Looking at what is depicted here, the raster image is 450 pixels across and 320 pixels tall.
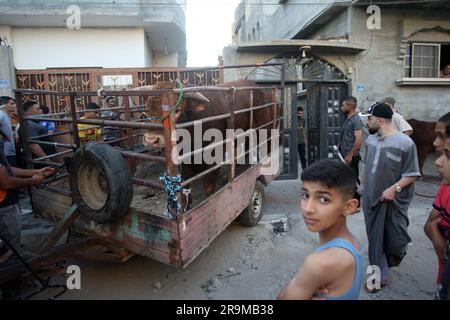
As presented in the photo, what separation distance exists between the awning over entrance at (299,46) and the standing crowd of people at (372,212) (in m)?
3.83

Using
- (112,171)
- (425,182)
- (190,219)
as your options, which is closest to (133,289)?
(190,219)

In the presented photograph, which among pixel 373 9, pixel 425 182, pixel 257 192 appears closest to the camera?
pixel 257 192

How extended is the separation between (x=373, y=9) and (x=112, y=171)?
8.28 m

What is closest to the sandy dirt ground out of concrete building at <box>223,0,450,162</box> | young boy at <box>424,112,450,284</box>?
young boy at <box>424,112,450,284</box>

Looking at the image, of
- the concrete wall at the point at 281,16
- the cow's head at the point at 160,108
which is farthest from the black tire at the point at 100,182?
the concrete wall at the point at 281,16

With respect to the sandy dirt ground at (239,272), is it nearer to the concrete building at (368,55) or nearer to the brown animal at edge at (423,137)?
the concrete building at (368,55)

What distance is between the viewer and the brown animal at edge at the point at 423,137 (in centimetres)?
816

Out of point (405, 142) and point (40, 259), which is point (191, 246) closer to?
point (40, 259)

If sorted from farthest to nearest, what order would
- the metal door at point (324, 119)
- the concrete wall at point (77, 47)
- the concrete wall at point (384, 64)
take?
the concrete wall at point (77, 47), the concrete wall at point (384, 64), the metal door at point (324, 119)

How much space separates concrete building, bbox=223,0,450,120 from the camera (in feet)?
26.6

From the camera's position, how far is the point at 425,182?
771 centimetres

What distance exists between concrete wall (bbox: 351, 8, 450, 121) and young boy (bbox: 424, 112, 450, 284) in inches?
255

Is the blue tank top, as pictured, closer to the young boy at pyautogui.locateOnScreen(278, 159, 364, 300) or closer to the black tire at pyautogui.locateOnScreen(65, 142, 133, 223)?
the young boy at pyautogui.locateOnScreen(278, 159, 364, 300)

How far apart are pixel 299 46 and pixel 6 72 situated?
22.2 feet
